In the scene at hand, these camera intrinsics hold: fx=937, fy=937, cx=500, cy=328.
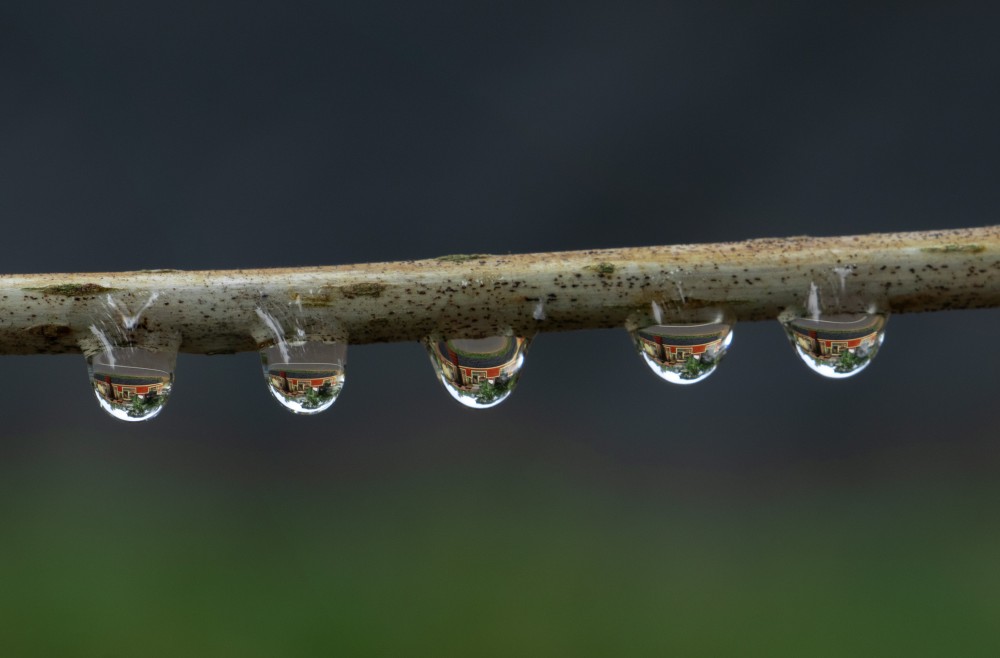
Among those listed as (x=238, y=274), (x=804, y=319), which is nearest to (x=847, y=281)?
(x=804, y=319)

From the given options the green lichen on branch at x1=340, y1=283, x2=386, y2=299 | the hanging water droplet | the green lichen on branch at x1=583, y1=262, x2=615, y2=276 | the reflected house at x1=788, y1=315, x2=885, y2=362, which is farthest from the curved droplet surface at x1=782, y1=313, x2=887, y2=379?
the hanging water droplet

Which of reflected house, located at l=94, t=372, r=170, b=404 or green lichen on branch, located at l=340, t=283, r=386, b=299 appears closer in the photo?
green lichen on branch, located at l=340, t=283, r=386, b=299

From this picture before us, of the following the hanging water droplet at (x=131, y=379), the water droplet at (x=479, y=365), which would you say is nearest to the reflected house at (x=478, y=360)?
the water droplet at (x=479, y=365)

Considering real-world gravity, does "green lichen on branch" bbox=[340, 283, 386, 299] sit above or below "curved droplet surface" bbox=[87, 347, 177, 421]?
below

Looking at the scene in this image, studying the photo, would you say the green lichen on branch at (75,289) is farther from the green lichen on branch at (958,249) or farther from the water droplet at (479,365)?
the green lichen on branch at (958,249)

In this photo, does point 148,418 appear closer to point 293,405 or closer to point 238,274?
point 293,405

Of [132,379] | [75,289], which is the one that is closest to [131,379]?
[132,379]

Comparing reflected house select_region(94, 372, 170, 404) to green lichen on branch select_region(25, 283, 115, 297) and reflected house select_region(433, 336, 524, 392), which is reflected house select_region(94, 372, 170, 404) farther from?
reflected house select_region(433, 336, 524, 392)

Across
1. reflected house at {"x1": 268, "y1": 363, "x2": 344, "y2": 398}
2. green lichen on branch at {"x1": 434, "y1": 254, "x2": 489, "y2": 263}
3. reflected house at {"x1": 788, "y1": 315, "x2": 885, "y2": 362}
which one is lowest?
reflected house at {"x1": 788, "y1": 315, "x2": 885, "y2": 362}
